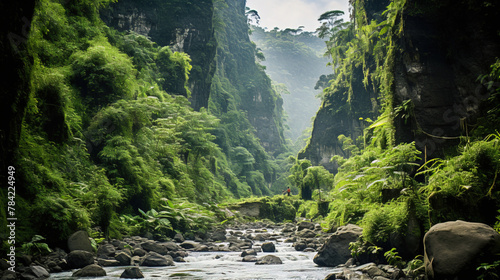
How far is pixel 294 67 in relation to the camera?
11631 cm

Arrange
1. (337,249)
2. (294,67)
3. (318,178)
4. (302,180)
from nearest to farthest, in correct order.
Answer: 1. (337,249)
2. (318,178)
3. (302,180)
4. (294,67)

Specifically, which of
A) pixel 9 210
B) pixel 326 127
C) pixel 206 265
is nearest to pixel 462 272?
pixel 206 265

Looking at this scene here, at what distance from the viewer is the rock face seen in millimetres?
4738

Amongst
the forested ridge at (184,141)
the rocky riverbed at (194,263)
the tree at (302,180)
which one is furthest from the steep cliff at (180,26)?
the rocky riverbed at (194,263)

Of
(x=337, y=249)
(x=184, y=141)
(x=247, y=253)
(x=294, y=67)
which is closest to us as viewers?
(x=337, y=249)

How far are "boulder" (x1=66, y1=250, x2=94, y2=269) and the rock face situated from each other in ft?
22.0

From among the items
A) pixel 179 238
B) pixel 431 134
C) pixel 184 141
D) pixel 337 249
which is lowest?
pixel 179 238

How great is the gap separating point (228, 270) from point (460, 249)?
504 centimetres

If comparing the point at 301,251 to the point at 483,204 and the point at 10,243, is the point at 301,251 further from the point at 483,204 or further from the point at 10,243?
the point at 10,243

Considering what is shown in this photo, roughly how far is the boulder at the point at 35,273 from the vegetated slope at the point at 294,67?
96887 millimetres

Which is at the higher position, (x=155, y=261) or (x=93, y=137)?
(x=93, y=137)

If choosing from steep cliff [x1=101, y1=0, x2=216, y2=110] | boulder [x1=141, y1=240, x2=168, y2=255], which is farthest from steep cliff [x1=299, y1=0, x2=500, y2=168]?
steep cliff [x1=101, y1=0, x2=216, y2=110]

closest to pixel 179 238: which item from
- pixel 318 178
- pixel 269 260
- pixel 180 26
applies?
pixel 269 260

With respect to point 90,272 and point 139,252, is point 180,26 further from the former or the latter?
point 90,272
